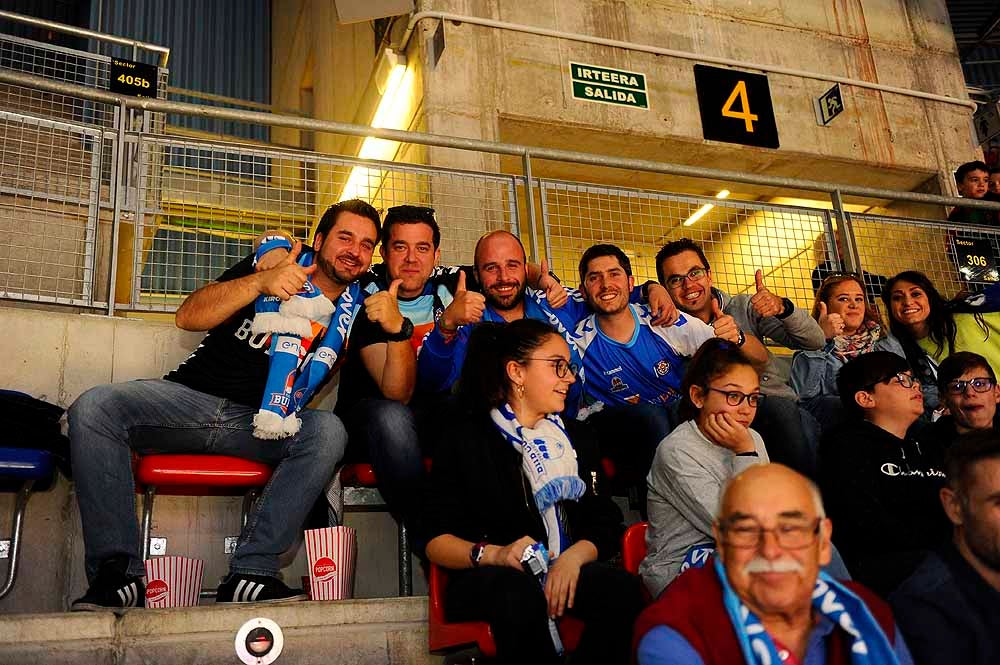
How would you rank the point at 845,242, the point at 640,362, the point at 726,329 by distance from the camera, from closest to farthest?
1. the point at 726,329
2. the point at 640,362
3. the point at 845,242

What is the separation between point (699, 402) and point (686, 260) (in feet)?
4.13

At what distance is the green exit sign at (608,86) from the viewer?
21.1ft

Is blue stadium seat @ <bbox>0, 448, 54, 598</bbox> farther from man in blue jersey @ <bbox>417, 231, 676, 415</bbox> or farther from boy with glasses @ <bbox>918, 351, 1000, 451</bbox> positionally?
boy with glasses @ <bbox>918, 351, 1000, 451</bbox>

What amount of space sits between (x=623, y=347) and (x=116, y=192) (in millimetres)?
2073

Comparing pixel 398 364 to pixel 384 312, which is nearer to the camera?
pixel 384 312

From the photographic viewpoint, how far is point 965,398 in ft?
9.62

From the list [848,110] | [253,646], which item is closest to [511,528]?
[253,646]

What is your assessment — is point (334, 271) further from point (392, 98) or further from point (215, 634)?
point (392, 98)

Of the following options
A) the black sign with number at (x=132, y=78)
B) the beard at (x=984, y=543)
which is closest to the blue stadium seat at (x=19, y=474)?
the beard at (x=984, y=543)

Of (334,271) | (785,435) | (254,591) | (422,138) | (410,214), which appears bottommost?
(254,591)

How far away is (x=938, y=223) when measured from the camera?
16.2 ft

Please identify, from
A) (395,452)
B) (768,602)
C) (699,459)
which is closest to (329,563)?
(395,452)

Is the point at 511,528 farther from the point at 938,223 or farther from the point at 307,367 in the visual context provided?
the point at 938,223

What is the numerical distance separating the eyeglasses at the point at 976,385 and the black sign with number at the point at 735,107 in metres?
4.10
